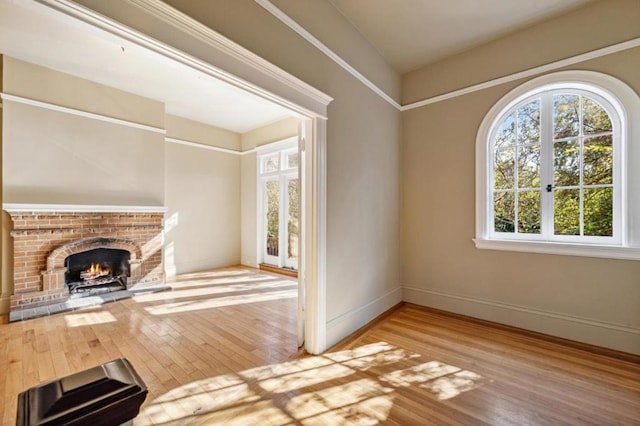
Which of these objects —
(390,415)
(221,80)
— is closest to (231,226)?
(221,80)

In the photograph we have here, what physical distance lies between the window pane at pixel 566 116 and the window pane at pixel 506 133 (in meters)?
0.35

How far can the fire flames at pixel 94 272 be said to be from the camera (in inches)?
164

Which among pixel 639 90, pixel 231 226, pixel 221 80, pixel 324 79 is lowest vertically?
pixel 231 226

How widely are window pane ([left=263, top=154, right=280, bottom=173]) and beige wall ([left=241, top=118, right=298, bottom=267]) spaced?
0.88 ft

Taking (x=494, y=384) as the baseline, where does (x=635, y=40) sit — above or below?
above

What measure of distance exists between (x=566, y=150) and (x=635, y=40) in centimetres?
101

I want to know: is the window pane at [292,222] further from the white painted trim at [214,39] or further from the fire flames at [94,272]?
the white painted trim at [214,39]

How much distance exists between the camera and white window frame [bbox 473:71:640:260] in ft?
8.09

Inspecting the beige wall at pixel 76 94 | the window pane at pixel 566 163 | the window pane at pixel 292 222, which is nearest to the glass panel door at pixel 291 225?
the window pane at pixel 292 222

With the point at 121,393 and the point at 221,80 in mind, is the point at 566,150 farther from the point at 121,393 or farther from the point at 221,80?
the point at 121,393

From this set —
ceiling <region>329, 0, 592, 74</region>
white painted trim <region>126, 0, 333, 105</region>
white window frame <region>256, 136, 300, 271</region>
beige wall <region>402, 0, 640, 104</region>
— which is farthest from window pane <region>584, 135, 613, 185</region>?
white window frame <region>256, 136, 300, 271</region>

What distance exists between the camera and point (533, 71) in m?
2.92

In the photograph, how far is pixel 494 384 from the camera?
210 cm

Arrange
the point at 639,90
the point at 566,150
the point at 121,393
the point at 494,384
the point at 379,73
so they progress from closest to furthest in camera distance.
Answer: the point at 121,393, the point at 494,384, the point at 639,90, the point at 566,150, the point at 379,73
